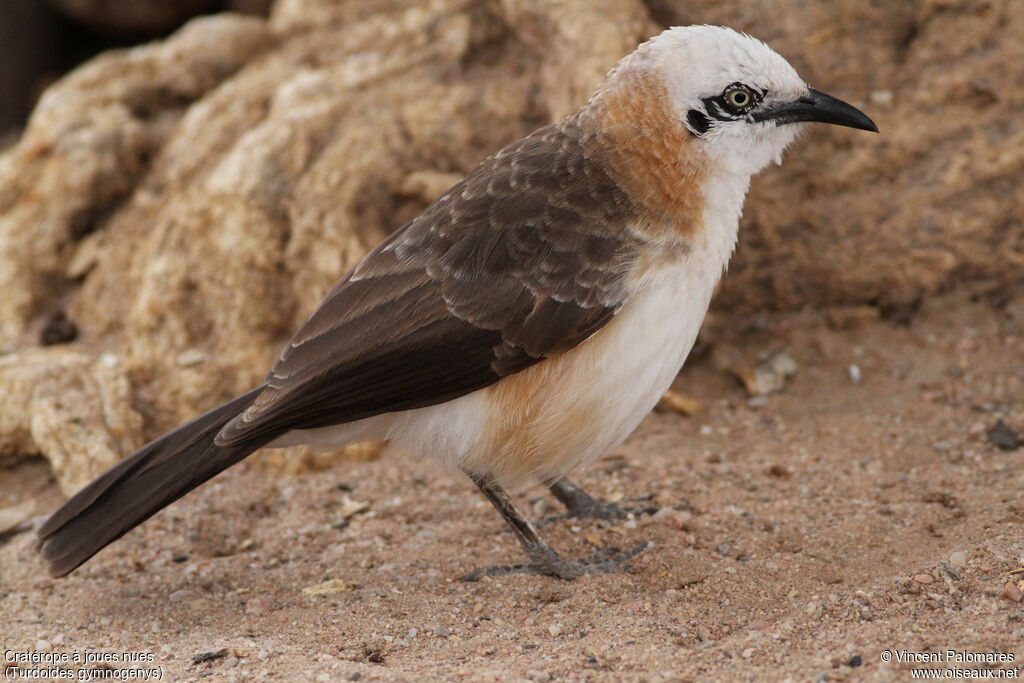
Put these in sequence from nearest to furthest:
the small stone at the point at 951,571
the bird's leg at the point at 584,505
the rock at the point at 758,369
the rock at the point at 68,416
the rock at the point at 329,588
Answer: the small stone at the point at 951,571, the rock at the point at 329,588, the bird's leg at the point at 584,505, the rock at the point at 68,416, the rock at the point at 758,369

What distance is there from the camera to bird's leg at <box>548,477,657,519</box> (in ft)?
16.9

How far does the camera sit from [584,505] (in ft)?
17.1

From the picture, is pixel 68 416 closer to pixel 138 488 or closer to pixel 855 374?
pixel 138 488

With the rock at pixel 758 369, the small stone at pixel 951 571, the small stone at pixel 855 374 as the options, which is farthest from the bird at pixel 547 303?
the small stone at pixel 855 374

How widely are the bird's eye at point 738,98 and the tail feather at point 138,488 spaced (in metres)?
2.36

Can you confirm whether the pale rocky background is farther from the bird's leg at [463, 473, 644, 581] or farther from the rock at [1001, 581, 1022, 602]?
the rock at [1001, 581, 1022, 602]

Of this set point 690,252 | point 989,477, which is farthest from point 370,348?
point 989,477

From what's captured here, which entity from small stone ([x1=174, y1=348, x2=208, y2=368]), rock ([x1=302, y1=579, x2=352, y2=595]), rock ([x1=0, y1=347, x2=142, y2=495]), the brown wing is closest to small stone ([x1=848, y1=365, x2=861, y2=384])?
the brown wing

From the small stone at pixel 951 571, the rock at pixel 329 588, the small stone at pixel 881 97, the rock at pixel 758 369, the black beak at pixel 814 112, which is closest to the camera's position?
the small stone at pixel 951 571

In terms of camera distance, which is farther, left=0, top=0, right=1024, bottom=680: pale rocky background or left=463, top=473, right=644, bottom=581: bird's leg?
left=0, top=0, right=1024, bottom=680: pale rocky background

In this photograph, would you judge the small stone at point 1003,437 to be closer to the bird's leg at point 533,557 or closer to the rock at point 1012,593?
the rock at point 1012,593

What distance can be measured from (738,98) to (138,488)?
3.08 meters

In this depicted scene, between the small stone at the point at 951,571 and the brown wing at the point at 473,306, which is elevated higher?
the brown wing at the point at 473,306

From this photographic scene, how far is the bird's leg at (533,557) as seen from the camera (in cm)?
467
